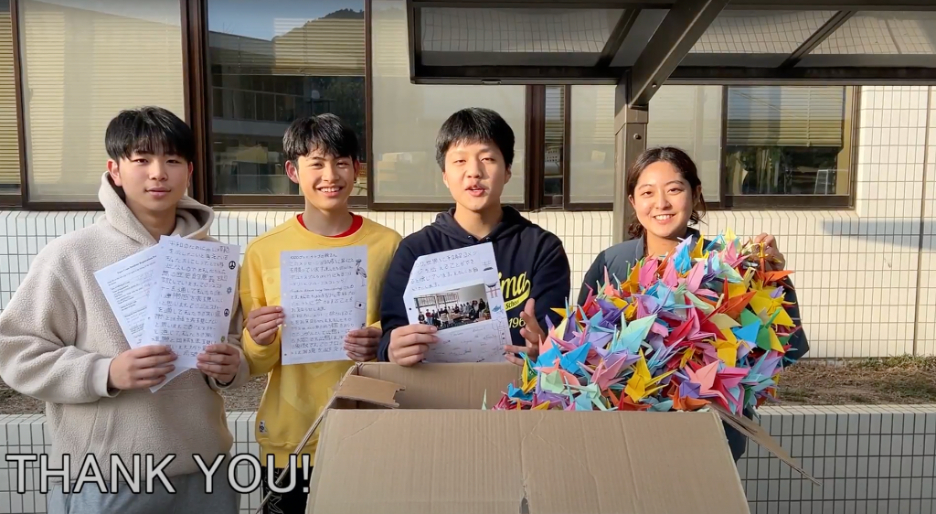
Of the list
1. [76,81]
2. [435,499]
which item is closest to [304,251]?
[435,499]

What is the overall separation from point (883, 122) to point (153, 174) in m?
5.70

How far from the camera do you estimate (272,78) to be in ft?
18.1

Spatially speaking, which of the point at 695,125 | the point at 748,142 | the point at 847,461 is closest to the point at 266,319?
the point at 847,461

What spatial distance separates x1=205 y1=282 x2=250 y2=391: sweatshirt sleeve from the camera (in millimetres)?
1962

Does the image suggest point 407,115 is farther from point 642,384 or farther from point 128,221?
point 642,384

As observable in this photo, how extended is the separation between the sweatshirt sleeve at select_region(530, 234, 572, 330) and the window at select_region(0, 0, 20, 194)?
5.31 m

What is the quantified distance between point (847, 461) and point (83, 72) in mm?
5919

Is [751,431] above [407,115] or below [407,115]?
below

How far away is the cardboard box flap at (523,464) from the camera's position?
3.18 ft

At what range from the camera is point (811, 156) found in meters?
5.80

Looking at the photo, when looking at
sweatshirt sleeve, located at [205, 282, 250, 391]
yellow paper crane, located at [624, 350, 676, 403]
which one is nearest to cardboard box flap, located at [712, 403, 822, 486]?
yellow paper crane, located at [624, 350, 676, 403]

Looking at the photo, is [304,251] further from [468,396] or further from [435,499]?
[435,499]

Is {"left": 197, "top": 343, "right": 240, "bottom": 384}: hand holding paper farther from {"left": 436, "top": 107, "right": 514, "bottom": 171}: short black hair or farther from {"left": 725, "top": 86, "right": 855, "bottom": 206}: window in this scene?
{"left": 725, "top": 86, "right": 855, "bottom": 206}: window

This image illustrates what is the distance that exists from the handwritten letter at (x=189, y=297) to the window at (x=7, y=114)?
483cm
